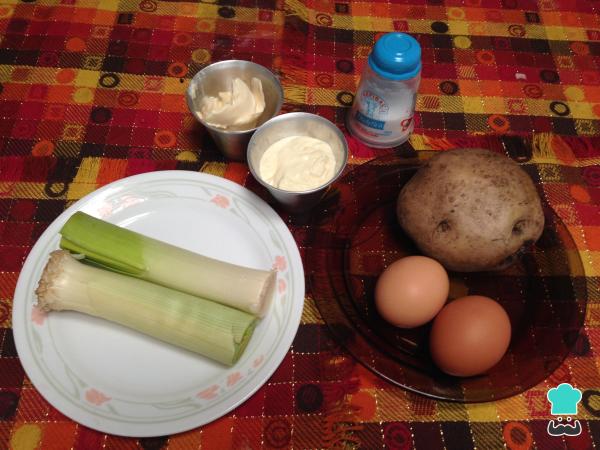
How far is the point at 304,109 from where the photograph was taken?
3.99 feet

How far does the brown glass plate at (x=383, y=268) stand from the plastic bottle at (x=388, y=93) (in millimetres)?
97

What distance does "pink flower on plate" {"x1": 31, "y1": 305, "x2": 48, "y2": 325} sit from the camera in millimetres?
858

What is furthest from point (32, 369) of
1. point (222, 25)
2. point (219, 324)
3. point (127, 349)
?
point (222, 25)

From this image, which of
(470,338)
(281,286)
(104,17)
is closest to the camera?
(470,338)

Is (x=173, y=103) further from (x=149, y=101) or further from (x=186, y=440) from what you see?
(x=186, y=440)

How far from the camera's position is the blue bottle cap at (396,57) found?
93 cm

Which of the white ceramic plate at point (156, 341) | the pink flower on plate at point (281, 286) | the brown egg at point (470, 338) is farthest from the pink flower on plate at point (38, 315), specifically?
the brown egg at point (470, 338)

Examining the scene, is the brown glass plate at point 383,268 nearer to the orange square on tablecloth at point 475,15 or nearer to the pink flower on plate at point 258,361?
the pink flower on plate at point 258,361

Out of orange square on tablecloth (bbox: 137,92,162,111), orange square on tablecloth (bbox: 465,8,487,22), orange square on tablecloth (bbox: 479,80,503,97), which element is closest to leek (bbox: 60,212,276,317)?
orange square on tablecloth (bbox: 137,92,162,111)

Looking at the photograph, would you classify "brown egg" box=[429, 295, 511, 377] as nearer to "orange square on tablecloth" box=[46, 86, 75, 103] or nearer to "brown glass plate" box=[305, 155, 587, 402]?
"brown glass plate" box=[305, 155, 587, 402]

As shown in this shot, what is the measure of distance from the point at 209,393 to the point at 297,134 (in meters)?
0.58

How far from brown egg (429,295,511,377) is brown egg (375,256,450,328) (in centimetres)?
4

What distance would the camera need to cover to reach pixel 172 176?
1012mm

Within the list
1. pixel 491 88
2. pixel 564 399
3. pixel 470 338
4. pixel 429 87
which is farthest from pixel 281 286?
pixel 491 88
